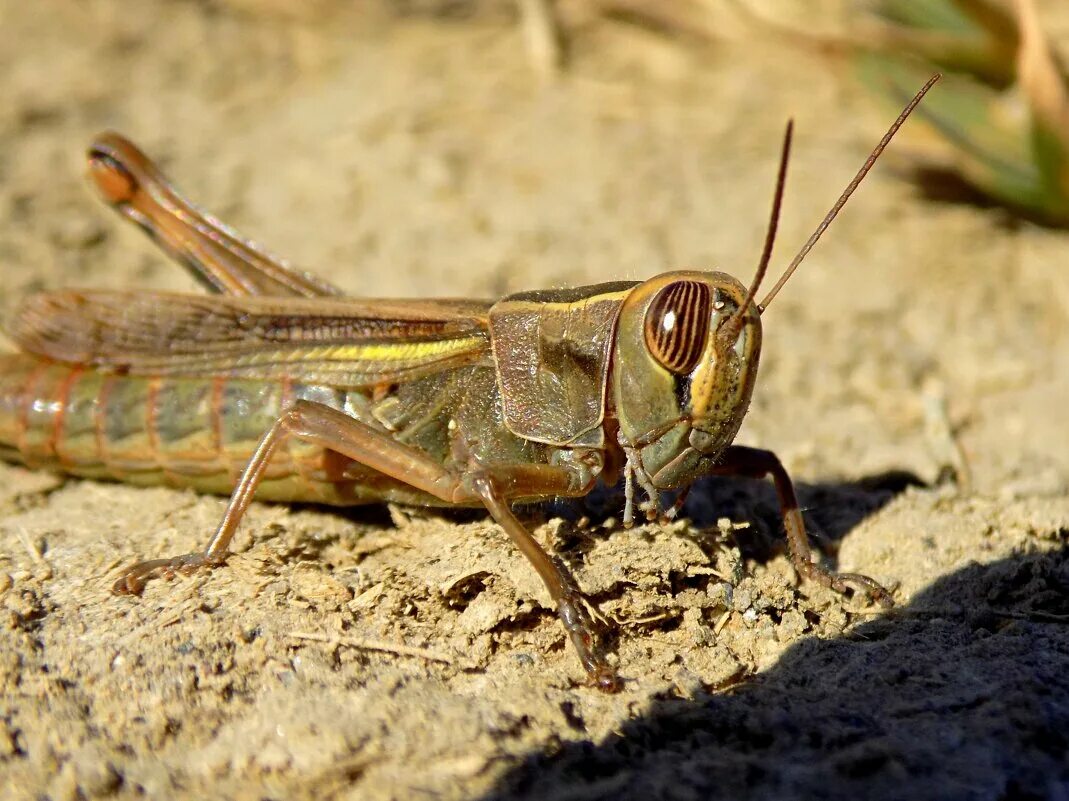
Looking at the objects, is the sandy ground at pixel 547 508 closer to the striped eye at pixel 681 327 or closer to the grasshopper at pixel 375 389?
the grasshopper at pixel 375 389

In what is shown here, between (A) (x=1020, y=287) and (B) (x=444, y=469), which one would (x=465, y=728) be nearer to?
(B) (x=444, y=469)

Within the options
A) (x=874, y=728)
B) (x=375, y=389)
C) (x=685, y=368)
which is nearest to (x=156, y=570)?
(x=375, y=389)

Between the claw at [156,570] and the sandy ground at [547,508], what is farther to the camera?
the claw at [156,570]

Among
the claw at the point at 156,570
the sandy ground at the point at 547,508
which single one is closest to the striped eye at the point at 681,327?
the sandy ground at the point at 547,508

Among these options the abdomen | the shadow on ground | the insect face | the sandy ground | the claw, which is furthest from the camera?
the abdomen

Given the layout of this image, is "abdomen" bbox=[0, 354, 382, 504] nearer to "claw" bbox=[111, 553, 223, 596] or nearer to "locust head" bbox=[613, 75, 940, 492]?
"claw" bbox=[111, 553, 223, 596]

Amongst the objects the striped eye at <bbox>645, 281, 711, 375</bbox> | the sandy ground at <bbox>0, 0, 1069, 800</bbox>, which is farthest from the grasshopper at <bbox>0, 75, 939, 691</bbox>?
the sandy ground at <bbox>0, 0, 1069, 800</bbox>

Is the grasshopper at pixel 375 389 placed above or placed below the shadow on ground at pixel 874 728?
above
